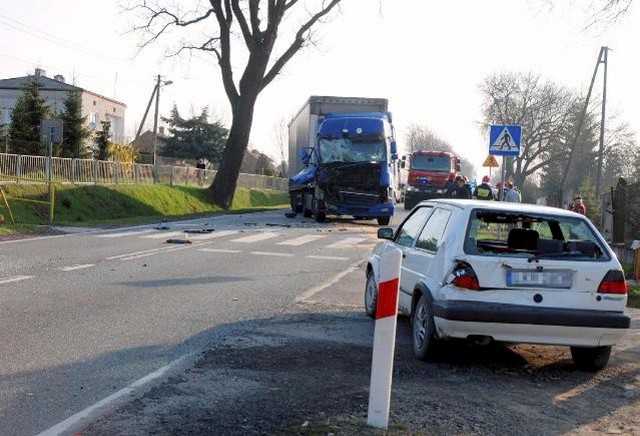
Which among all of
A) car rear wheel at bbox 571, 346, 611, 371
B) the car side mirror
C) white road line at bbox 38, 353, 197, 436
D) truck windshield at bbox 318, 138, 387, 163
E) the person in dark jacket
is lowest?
white road line at bbox 38, 353, 197, 436

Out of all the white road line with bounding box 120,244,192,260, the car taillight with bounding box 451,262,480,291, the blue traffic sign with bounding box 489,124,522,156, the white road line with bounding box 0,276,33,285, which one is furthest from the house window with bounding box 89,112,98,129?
the car taillight with bounding box 451,262,480,291

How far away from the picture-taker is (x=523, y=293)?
21.6 ft

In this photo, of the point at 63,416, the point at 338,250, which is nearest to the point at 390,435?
the point at 63,416

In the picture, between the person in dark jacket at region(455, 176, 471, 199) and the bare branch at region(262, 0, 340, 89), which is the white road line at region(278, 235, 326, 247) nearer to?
the person in dark jacket at region(455, 176, 471, 199)

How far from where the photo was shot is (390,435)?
4598mm

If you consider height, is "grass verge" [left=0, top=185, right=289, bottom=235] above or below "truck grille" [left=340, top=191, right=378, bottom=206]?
below

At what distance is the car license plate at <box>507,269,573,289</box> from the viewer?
6.60m

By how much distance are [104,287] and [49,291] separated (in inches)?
31.3

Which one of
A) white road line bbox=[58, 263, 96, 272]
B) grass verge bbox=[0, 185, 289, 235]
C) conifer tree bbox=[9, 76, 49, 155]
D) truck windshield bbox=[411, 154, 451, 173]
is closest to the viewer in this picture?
white road line bbox=[58, 263, 96, 272]

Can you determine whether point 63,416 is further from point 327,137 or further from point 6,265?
point 327,137

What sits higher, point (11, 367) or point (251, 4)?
point (251, 4)

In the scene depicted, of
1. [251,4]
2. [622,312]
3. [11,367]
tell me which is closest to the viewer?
[11,367]

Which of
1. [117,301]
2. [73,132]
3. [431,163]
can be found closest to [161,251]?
[117,301]

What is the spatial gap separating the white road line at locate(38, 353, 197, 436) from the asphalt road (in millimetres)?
93
